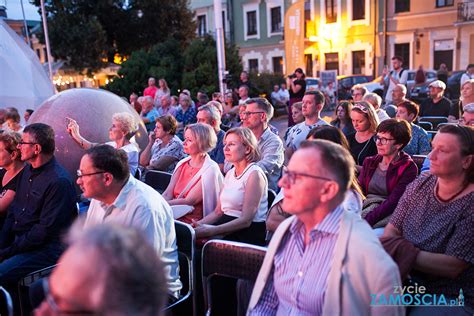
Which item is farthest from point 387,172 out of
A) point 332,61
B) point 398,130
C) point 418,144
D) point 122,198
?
point 332,61

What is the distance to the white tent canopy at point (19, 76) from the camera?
12.1 m

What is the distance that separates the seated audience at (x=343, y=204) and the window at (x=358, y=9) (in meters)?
27.8

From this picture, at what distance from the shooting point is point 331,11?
30000mm

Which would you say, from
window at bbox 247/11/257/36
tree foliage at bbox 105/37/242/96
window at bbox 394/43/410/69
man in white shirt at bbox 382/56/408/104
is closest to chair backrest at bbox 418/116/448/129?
man in white shirt at bbox 382/56/408/104

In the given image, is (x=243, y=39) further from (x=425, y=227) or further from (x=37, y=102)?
(x=425, y=227)

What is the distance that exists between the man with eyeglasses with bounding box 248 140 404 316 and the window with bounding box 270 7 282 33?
31688mm

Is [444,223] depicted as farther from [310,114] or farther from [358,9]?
[358,9]

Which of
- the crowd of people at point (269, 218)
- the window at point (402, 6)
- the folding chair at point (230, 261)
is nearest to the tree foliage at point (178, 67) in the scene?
the crowd of people at point (269, 218)

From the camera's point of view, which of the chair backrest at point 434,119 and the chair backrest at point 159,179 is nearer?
the chair backrest at point 159,179

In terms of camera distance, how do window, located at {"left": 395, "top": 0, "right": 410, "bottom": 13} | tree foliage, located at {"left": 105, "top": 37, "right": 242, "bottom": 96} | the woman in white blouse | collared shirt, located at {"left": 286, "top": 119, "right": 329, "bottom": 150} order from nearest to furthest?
the woman in white blouse < collared shirt, located at {"left": 286, "top": 119, "right": 329, "bottom": 150} < tree foliage, located at {"left": 105, "top": 37, "right": 242, "bottom": 96} < window, located at {"left": 395, "top": 0, "right": 410, "bottom": 13}

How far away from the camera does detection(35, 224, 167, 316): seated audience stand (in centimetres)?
119

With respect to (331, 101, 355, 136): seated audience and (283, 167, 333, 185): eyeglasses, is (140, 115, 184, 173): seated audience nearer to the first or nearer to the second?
(331, 101, 355, 136): seated audience

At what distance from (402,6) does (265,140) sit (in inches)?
1022

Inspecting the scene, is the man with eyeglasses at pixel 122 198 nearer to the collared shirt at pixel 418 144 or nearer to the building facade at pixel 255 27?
the collared shirt at pixel 418 144
